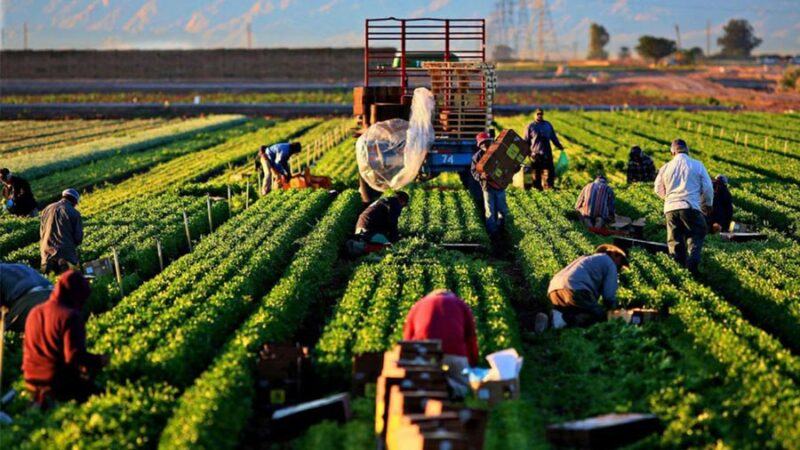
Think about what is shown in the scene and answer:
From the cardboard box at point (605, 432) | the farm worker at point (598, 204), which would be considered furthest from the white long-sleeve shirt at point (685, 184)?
the cardboard box at point (605, 432)

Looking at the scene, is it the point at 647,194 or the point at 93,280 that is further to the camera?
the point at 647,194

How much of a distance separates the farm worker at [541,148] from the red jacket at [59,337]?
16.6 metres

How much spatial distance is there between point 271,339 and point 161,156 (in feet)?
95.7

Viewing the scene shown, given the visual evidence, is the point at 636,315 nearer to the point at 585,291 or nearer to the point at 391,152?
the point at 585,291

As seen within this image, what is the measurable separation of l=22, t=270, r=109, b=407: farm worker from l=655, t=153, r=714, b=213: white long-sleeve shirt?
9745mm

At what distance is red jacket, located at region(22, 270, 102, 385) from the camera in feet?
38.3

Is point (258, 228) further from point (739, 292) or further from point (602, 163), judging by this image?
point (602, 163)

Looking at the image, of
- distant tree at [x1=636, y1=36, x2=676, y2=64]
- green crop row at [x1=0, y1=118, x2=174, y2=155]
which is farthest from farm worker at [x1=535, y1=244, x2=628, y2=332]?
→ distant tree at [x1=636, y1=36, x2=676, y2=64]

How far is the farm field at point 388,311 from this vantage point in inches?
432

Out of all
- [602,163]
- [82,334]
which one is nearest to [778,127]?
[602,163]

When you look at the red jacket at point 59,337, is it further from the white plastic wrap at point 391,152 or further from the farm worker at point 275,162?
the farm worker at point 275,162

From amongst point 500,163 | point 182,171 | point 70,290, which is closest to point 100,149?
point 182,171

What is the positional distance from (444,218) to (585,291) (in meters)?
8.62

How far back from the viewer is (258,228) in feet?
71.1
